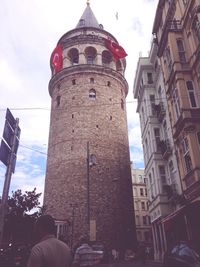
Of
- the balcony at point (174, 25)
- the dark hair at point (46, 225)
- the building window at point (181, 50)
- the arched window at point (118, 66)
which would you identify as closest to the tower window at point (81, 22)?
the arched window at point (118, 66)

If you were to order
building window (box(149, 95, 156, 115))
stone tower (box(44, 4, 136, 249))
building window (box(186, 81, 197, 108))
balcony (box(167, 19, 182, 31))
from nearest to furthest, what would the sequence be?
building window (box(186, 81, 197, 108))
balcony (box(167, 19, 182, 31))
building window (box(149, 95, 156, 115))
stone tower (box(44, 4, 136, 249))

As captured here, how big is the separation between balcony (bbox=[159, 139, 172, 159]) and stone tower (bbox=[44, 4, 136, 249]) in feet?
27.6

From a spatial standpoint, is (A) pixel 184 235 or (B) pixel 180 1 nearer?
(A) pixel 184 235

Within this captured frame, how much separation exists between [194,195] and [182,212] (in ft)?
3.11

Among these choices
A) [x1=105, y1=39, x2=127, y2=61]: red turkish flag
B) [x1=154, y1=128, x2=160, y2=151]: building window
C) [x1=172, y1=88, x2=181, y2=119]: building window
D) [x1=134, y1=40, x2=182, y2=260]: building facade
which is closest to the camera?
[x1=172, y1=88, x2=181, y2=119]: building window

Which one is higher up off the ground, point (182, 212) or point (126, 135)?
point (126, 135)

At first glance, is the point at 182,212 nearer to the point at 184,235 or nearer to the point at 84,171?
the point at 184,235

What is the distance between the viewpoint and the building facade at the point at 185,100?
41.7 ft

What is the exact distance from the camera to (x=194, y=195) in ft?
41.6

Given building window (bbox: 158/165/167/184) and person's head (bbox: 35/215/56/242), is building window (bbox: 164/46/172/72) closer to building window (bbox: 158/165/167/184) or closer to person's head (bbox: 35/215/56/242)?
building window (bbox: 158/165/167/184)

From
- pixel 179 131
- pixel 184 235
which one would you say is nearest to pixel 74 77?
pixel 179 131

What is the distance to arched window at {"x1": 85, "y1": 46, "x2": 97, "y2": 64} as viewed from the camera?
32.2 metres

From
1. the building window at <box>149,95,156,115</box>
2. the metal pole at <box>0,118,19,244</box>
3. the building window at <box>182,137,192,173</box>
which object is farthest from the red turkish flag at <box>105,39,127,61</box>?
the metal pole at <box>0,118,19,244</box>

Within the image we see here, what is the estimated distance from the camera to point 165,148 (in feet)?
59.0
